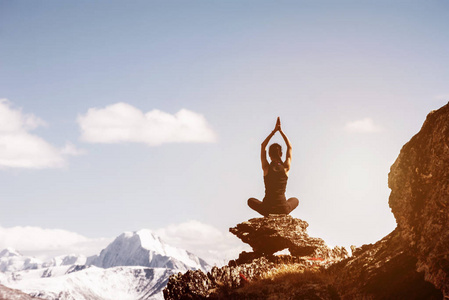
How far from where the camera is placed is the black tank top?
19547 mm

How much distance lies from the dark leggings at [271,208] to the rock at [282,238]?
0.37m

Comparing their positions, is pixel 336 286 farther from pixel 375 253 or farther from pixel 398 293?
pixel 398 293

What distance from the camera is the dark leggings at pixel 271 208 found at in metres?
20.5

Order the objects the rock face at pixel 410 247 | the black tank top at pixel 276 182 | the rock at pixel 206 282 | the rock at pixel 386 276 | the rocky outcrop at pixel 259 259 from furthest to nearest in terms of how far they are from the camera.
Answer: the black tank top at pixel 276 182, the rocky outcrop at pixel 259 259, the rock at pixel 206 282, the rock at pixel 386 276, the rock face at pixel 410 247

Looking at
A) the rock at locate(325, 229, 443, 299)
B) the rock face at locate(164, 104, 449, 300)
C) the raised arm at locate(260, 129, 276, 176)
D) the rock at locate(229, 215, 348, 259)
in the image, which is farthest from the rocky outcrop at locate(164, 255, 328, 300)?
the raised arm at locate(260, 129, 276, 176)

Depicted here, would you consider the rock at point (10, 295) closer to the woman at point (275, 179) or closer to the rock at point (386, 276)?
the rock at point (386, 276)

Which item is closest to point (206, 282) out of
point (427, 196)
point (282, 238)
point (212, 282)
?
point (212, 282)

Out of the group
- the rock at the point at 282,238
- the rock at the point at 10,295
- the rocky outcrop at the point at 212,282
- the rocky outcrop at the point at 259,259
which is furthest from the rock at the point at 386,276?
the rock at the point at 10,295

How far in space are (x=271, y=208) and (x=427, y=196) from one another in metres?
11.1

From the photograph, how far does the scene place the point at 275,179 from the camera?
64.2 ft

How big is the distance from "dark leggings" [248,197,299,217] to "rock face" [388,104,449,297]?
31.2ft

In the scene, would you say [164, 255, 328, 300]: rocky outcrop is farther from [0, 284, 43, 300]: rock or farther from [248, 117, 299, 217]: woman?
[0, 284, 43, 300]: rock

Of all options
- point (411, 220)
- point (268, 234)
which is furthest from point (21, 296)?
point (411, 220)

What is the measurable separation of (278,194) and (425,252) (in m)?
11.0
